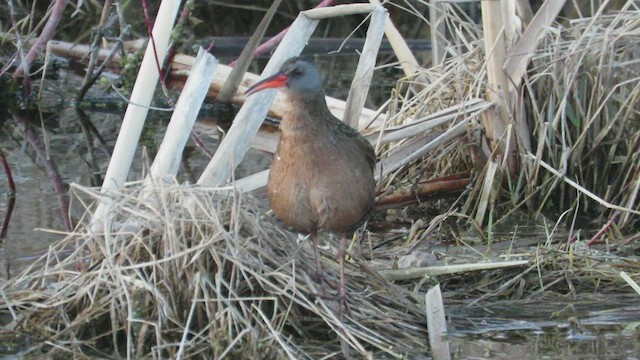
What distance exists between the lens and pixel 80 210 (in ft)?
18.7

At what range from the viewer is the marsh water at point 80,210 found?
13.3 ft

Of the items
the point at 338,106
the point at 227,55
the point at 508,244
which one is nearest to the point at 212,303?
the point at 508,244

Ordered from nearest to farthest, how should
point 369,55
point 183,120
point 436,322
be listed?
point 436,322, point 183,120, point 369,55

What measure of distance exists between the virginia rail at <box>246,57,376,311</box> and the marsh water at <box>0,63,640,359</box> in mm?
504

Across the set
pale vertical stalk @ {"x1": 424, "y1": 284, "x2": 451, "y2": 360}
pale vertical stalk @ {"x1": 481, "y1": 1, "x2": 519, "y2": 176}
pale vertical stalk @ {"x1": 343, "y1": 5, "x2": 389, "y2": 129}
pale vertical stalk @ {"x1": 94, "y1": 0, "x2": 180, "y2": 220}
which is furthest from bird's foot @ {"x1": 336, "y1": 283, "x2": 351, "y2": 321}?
pale vertical stalk @ {"x1": 481, "y1": 1, "x2": 519, "y2": 176}

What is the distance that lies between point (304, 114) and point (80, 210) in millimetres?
2006

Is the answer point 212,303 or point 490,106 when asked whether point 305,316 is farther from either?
point 490,106

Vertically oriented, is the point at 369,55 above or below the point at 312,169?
above

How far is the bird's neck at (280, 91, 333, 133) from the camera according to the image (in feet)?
13.4

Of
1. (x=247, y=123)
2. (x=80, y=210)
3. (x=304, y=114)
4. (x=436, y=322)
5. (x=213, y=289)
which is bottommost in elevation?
(x=80, y=210)

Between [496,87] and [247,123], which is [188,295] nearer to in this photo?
[247,123]

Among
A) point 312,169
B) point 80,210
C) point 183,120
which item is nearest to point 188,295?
point 312,169

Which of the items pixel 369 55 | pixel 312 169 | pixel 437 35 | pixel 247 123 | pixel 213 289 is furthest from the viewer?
pixel 437 35

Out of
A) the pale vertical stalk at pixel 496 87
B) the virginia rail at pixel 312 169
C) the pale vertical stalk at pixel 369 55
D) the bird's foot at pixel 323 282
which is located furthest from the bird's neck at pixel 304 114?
the pale vertical stalk at pixel 496 87
